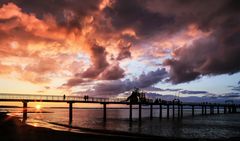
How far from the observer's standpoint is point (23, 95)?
6900cm

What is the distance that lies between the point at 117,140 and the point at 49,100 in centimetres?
4524

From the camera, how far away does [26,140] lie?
2453 centimetres

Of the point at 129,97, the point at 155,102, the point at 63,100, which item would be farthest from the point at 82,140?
the point at 155,102

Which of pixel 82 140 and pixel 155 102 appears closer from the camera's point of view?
pixel 82 140

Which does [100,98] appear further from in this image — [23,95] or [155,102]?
[155,102]

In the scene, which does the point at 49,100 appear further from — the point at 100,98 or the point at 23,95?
the point at 100,98

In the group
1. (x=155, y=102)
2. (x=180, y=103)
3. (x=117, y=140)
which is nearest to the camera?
(x=117, y=140)

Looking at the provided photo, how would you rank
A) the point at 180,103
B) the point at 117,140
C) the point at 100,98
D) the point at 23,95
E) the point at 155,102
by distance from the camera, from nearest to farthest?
the point at 117,140 → the point at 23,95 → the point at 100,98 → the point at 155,102 → the point at 180,103

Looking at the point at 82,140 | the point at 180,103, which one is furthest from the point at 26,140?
the point at 180,103

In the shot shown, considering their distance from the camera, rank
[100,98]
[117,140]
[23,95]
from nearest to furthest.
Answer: [117,140] < [23,95] < [100,98]

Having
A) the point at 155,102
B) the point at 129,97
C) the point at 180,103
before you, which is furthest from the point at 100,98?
the point at 180,103

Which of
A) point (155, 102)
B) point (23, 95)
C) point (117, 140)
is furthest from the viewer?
point (155, 102)

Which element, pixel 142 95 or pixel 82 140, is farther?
pixel 142 95

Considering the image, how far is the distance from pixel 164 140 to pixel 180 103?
86.3 meters
